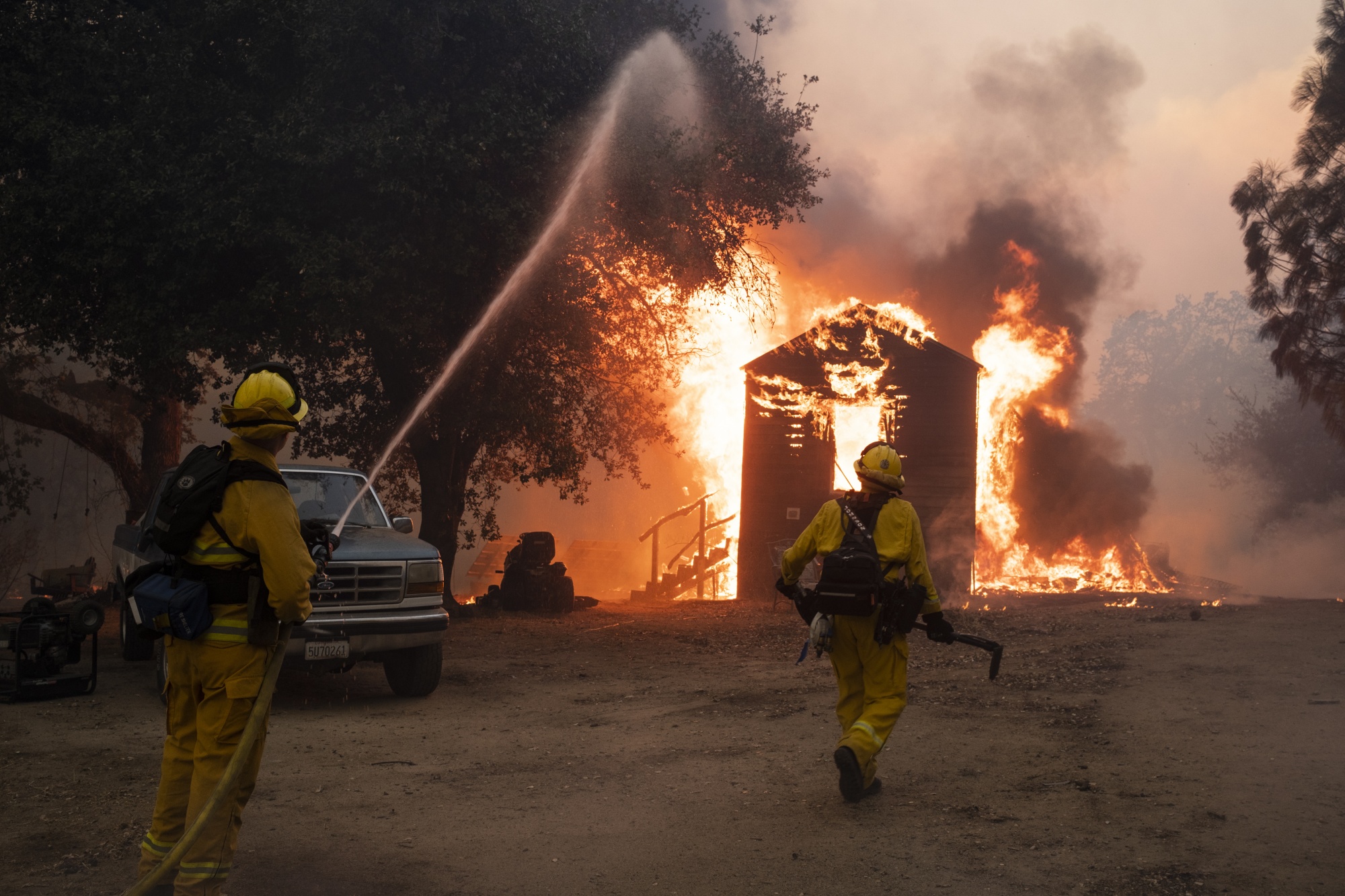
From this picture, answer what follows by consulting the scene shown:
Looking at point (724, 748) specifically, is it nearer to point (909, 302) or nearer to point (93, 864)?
point (93, 864)

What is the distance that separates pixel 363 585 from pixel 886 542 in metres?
4.59

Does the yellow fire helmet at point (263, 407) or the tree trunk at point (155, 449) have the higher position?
the tree trunk at point (155, 449)

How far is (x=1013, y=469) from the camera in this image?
22.9 metres

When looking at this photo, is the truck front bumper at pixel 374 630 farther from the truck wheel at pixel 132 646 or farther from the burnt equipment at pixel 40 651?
the truck wheel at pixel 132 646

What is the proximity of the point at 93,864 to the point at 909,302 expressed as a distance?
874 inches

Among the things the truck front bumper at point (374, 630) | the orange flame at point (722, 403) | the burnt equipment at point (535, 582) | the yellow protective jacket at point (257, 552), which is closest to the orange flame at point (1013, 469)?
the orange flame at point (722, 403)

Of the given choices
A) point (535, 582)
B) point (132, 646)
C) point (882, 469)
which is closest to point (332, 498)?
point (132, 646)

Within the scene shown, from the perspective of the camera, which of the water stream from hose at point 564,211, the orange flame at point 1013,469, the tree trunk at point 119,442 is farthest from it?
the orange flame at point 1013,469

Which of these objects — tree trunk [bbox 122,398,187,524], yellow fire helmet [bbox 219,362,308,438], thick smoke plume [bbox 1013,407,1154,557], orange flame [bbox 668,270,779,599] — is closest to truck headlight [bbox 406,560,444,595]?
yellow fire helmet [bbox 219,362,308,438]

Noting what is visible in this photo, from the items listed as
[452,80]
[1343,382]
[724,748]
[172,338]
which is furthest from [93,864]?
[1343,382]

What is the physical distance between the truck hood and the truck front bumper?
447 mm

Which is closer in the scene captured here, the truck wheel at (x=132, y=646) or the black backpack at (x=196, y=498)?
the black backpack at (x=196, y=498)

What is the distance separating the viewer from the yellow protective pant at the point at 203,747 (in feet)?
12.6

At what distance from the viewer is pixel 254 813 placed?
5.65 meters
